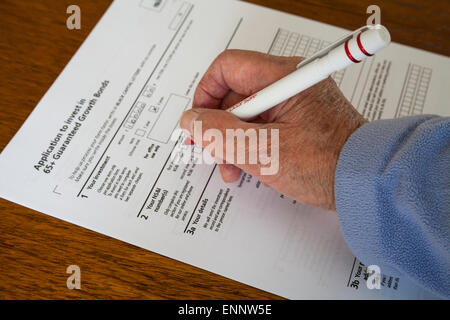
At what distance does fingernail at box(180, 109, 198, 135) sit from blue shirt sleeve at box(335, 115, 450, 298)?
7.4 inches

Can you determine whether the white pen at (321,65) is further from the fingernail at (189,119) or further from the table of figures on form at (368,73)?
the table of figures on form at (368,73)

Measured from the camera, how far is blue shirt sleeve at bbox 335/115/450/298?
0.44m

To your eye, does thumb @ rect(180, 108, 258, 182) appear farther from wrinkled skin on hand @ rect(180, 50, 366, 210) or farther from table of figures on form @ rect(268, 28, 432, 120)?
table of figures on form @ rect(268, 28, 432, 120)

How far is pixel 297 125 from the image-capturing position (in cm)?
54

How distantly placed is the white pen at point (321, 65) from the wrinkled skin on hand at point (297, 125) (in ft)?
0.09

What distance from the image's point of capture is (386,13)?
0.72 m

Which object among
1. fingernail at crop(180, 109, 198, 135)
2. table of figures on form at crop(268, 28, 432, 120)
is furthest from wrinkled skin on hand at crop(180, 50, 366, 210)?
table of figures on form at crop(268, 28, 432, 120)

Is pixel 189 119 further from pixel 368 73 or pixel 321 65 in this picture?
pixel 368 73

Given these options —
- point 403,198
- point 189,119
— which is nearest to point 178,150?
point 189,119

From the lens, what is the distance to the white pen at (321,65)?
0.42 metres

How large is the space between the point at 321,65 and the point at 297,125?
3.8 inches
